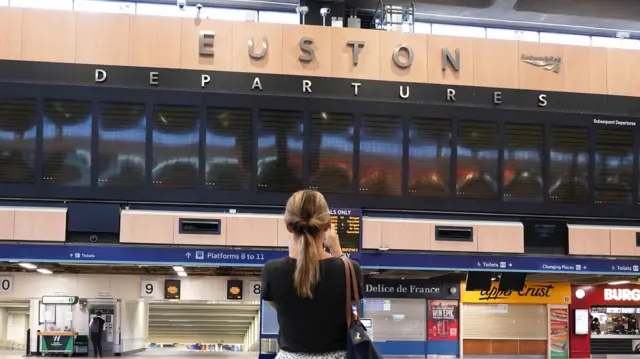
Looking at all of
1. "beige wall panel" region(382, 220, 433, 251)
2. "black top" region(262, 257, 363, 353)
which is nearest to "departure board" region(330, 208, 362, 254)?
"beige wall panel" region(382, 220, 433, 251)

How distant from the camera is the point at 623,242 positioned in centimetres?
1594

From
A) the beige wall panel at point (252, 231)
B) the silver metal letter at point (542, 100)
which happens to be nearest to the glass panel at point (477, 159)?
the silver metal letter at point (542, 100)

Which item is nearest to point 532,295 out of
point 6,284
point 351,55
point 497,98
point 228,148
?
point 497,98

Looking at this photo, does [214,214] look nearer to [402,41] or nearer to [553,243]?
[402,41]

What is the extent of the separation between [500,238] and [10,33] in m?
9.56

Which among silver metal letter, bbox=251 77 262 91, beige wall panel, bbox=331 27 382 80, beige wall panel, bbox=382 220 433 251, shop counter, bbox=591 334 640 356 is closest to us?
silver metal letter, bbox=251 77 262 91

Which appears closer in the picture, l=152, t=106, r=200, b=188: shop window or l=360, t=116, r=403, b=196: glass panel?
l=152, t=106, r=200, b=188: shop window

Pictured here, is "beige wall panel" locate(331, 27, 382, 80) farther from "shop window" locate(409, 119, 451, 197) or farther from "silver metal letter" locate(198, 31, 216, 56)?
"silver metal letter" locate(198, 31, 216, 56)

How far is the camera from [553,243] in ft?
51.5

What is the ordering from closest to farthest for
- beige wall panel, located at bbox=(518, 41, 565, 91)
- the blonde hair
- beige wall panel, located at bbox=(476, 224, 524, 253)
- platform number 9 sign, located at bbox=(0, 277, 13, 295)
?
the blonde hair
beige wall panel, located at bbox=(476, 224, 524, 253)
beige wall panel, located at bbox=(518, 41, 565, 91)
platform number 9 sign, located at bbox=(0, 277, 13, 295)

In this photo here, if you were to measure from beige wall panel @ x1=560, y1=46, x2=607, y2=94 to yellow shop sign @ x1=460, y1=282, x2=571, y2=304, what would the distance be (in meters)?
9.79

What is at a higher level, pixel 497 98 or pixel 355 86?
pixel 355 86

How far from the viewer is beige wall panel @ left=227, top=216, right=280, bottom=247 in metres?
14.6

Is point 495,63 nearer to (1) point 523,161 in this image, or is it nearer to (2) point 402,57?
(2) point 402,57
